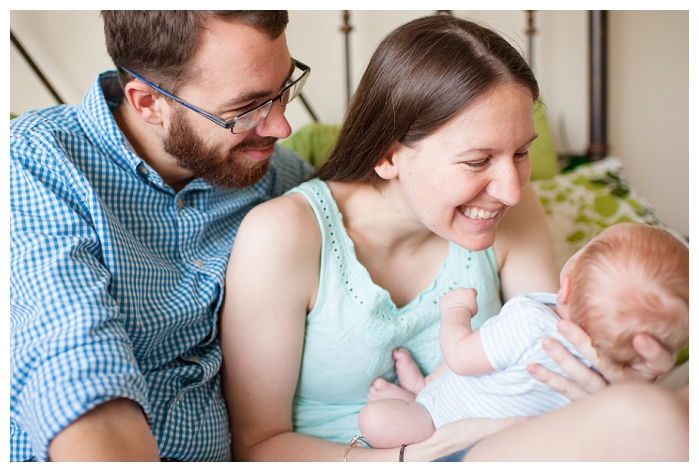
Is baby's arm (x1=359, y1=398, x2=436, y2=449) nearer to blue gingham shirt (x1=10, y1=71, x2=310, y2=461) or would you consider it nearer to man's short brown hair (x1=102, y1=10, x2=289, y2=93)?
blue gingham shirt (x1=10, y1=71, x2=310, y2=461)

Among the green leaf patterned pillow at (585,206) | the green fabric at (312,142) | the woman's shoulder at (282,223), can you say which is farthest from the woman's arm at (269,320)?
the green leaf patterned pillow at (585,206)

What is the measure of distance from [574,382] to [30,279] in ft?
3.08

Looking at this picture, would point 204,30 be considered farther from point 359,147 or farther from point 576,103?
point 576,103

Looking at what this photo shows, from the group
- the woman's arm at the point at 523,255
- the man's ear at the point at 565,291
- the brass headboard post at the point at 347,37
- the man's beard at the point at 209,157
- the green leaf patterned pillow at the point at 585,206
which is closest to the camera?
the man's ear at the point at 565,291

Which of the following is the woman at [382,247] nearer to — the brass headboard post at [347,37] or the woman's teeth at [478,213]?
the woman's teeth at [478,213]

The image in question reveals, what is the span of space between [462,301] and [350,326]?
281 millimetres

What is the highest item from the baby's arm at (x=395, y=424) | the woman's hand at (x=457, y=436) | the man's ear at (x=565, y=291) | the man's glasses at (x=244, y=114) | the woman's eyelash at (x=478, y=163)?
the man's glasses at (x=244, y=114)

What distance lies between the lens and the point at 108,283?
1081 millimetres

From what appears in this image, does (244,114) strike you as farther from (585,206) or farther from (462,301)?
(585,206)

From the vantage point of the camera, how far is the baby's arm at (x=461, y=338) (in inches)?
41.1

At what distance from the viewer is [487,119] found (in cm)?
113

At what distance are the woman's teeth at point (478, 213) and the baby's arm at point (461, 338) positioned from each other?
174mm

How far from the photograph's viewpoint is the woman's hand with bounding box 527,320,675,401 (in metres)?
0.94

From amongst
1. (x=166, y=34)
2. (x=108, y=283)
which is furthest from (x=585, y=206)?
(x=108, y=283)
